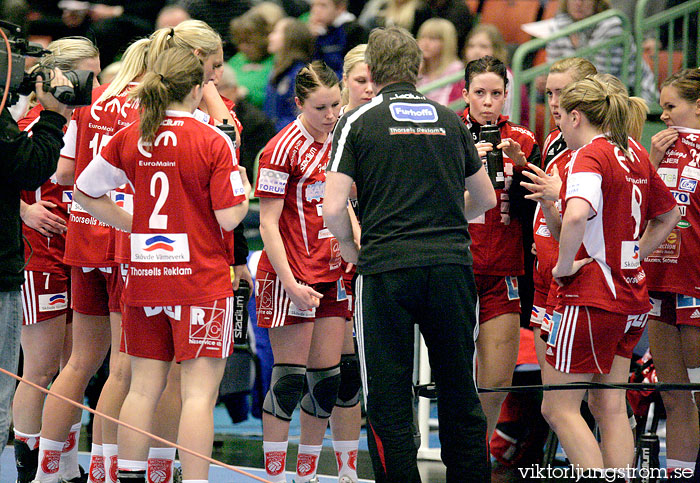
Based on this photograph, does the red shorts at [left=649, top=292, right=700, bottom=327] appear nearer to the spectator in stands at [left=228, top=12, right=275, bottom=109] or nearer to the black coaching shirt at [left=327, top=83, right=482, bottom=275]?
the black coaching shirt at [left=327, top=83, right=482, bottom=275]

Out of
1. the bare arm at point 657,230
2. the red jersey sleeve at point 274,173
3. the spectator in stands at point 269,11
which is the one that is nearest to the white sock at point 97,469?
the red jersey sleeve at point 274,173

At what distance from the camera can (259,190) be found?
4.21 meters

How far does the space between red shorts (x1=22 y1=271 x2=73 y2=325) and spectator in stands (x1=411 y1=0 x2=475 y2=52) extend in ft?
15.6

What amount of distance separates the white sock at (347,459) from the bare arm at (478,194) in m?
1.37

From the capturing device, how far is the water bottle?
4195 mm

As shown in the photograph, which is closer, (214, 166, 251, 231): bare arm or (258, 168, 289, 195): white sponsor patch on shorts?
(214, 166, 251, 231): bare arm

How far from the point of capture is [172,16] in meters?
8.82

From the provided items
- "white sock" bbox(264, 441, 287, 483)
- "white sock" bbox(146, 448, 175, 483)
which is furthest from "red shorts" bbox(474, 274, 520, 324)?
"white sock" bbox(146, 448, 175, 483)

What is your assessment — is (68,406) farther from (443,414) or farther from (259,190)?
(443,414)

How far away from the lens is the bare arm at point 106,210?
379 centimetres

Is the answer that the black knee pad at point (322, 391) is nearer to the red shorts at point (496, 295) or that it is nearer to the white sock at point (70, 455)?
the red shorts at point (496, 295)

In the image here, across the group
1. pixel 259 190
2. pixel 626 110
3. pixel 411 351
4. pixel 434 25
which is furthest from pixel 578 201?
pixel 434 25

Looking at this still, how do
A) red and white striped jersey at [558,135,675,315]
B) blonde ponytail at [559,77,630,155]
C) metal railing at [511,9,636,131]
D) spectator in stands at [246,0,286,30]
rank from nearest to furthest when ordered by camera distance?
red and white striped jersey at [558,135,675,315] → blonde ponytail at [559,77,630,155] → metal railing at [511,9,636,131] → spectator in stands at [246,0,286,30]

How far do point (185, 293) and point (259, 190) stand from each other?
29.7 inches
